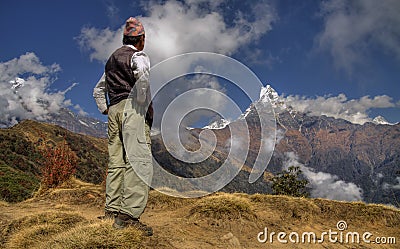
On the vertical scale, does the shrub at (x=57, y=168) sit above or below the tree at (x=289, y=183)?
below

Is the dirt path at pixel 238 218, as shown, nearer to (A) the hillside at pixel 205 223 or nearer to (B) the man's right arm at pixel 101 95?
(A) the hillside at pixel 205 223

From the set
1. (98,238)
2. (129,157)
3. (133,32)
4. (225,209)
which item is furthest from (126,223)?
(133,32)

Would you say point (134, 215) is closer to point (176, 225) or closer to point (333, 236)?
point (176, 225)

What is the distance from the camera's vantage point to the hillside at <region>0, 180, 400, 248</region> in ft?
15.0

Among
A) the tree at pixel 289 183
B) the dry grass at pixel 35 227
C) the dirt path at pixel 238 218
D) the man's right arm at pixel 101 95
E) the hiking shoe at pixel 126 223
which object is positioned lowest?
the dry grass at pixel 35 227

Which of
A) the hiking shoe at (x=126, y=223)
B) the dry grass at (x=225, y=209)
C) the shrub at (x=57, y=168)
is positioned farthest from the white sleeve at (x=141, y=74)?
the shrub at (x=57, y=168)

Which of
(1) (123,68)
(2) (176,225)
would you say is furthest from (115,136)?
(2) (176,225)

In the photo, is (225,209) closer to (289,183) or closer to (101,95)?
(101,95)

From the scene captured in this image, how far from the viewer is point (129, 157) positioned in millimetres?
4699

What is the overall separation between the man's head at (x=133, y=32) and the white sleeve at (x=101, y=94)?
726 millimetres

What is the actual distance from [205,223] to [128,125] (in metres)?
3.06

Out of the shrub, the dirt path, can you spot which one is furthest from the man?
the shrub

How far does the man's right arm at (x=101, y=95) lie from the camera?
5180 mm

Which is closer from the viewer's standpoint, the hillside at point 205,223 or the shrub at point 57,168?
the hillside at point 205,223
